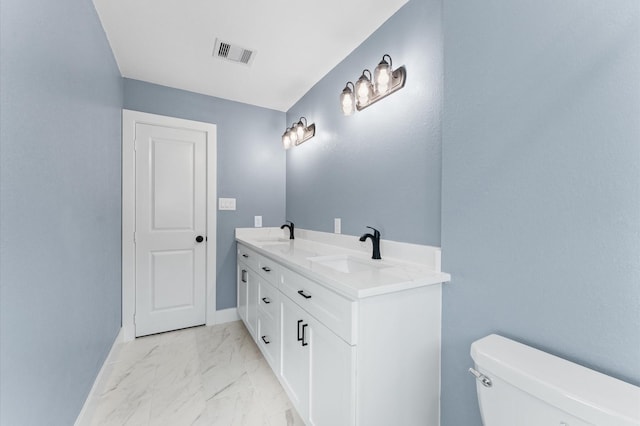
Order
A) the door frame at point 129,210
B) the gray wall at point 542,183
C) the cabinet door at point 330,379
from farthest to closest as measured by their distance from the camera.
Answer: the door frame at point 129,210
the cabinet door at point 330,379
the gray wall at point 542,183

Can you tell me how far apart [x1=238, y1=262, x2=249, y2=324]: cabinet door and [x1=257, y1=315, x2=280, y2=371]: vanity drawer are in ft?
1.50

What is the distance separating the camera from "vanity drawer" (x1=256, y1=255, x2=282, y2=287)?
5.33 feet

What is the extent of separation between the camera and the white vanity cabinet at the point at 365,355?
98 centimetres

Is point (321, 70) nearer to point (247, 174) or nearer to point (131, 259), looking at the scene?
point (247, 174)

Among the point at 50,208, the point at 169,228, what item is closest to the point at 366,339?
the point at 50,208

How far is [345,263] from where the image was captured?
1724 mm

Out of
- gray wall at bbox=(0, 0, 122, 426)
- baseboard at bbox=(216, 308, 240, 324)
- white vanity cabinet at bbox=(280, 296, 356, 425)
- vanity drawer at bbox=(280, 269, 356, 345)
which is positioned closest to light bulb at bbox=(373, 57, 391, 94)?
vanity drawer at bbox=(280, 269, 356, 345)

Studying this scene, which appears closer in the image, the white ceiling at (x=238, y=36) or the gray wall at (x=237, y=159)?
the white ceiling at (x=238, y=36)

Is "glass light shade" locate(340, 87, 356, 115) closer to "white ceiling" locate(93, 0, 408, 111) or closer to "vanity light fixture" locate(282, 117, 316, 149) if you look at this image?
"white ceiling" locate(93, 0, 408, 111)

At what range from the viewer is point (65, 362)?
44.5 inches

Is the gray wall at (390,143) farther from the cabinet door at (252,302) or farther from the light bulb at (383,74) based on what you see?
the cabinet door at (252,302)

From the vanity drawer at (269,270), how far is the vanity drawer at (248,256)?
10 centimetres

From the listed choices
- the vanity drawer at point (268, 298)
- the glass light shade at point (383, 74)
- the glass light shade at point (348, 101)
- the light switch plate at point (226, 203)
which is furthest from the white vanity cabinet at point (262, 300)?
the glass light shade at point (383, 74)

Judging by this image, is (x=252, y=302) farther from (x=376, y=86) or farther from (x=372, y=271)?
(x=376, y=86)
